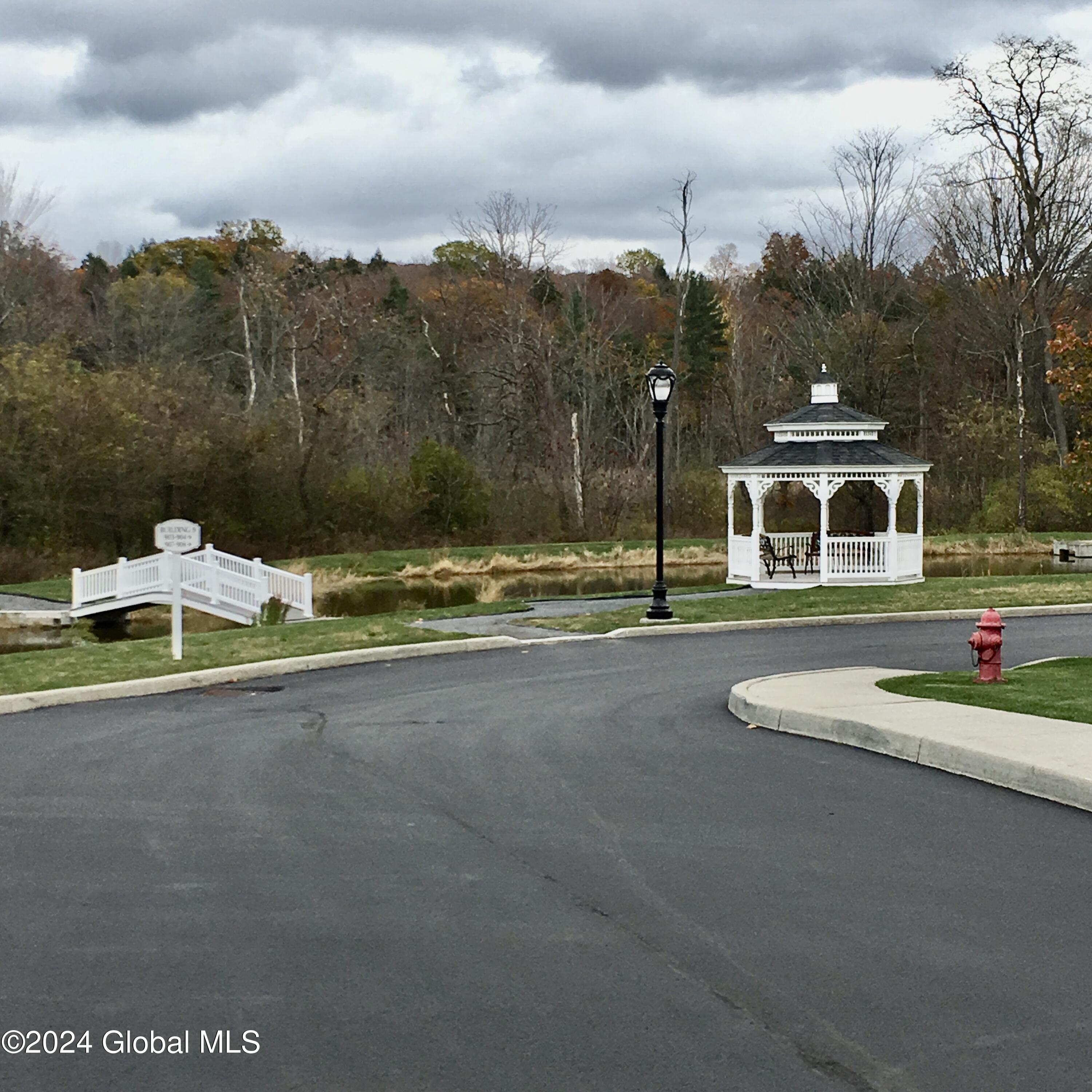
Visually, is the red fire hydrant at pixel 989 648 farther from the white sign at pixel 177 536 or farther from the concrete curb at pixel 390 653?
the white sign at pixel 177 536

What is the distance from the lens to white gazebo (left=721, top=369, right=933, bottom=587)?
30781 millimetres

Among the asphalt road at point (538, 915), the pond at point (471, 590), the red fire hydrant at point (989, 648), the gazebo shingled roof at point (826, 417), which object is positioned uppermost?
the gazebo shingled roof at point (826, 417)

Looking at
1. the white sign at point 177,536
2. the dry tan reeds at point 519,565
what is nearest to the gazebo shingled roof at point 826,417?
the dry tan reeds at point 519,565

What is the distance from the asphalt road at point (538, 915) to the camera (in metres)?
5.02

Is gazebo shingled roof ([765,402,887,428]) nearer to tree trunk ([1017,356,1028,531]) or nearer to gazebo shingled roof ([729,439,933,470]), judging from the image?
gazebo shingled roof ([729,439,933,470])

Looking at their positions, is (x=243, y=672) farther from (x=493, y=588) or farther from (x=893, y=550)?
(x=493, y=588)

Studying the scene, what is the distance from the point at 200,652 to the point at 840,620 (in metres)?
10.6

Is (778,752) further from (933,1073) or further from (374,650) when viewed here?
(374,650)

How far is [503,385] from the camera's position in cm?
5806

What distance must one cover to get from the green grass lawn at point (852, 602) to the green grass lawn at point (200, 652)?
9.91ft

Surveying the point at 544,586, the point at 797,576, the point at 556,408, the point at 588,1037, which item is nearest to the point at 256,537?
the point at 544,586

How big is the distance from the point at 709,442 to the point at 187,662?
51.4 meters

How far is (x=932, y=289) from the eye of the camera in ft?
219

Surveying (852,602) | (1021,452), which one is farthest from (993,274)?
(852,602)
